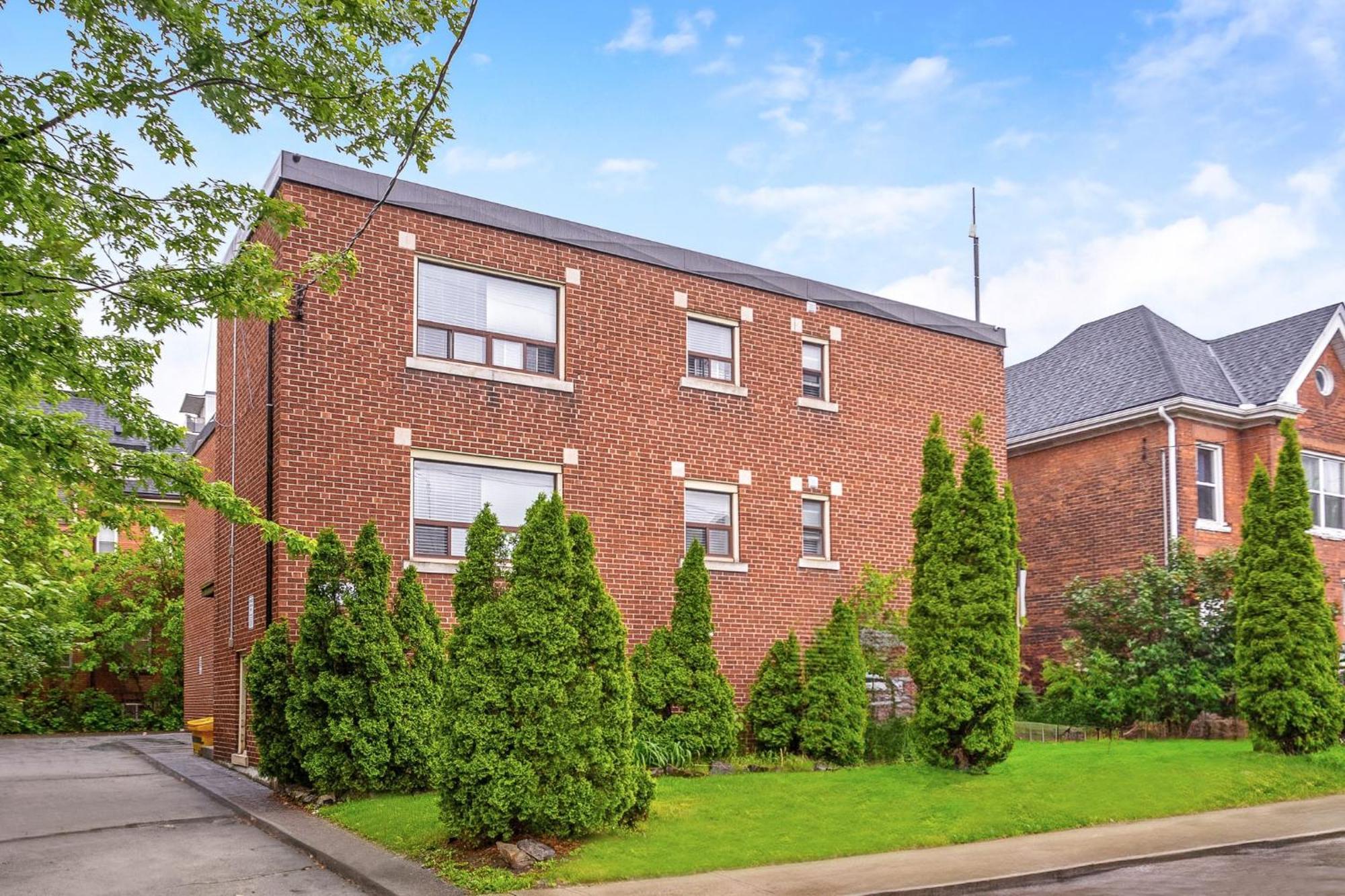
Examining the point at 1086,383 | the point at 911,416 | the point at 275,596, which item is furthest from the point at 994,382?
the point at 275,596

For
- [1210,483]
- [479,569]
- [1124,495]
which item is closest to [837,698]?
[479,569]

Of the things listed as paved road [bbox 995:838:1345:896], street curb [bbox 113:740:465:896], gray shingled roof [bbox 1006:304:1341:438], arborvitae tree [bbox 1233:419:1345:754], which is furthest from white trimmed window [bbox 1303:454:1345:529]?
street curb [bbox 113:740:465:896]

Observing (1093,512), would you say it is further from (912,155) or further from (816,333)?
(912,155)

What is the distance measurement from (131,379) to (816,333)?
1181cm

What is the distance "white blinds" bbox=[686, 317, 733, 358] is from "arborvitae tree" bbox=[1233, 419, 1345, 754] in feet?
27.5

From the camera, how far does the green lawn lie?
10.3 m

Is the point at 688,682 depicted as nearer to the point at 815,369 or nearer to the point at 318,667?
the point at 318,667

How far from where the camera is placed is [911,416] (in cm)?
2112

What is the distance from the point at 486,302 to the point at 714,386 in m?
4.03

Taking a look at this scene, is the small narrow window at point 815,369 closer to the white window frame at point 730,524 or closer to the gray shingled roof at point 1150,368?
the white window frame at point 730,524

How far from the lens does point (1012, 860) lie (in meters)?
10.3

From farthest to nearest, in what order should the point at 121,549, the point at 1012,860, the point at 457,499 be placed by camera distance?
the point at 121,549 < the point at 457,499 < the point at 1012,860

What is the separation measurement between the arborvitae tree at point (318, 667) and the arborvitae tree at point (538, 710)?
321 cm

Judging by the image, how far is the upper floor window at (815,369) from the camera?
20125 mm
